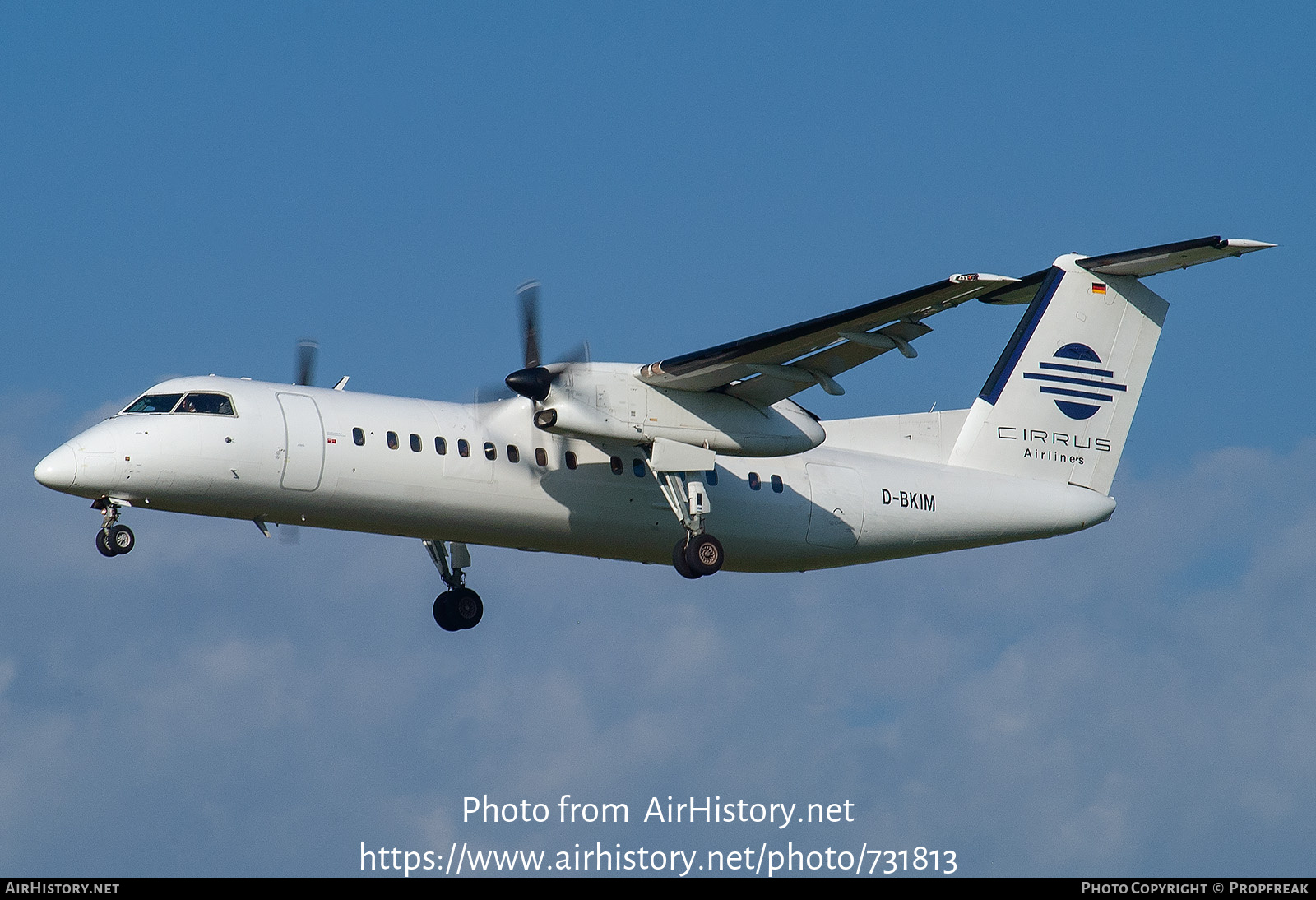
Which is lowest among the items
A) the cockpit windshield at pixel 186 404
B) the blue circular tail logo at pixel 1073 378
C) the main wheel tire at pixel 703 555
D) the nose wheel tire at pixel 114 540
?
the nose wheel tire at pixel 114 540

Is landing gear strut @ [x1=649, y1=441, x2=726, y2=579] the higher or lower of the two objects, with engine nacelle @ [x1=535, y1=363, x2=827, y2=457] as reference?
lower

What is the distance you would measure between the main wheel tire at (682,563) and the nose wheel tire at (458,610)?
357 cm

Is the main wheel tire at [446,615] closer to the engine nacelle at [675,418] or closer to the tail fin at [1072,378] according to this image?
the engine nacelle at [675,418]

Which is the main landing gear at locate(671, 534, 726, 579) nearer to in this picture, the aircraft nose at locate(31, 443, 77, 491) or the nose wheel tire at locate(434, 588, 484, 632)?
the nose wheel tire at locate(434, 588, 484, 632)

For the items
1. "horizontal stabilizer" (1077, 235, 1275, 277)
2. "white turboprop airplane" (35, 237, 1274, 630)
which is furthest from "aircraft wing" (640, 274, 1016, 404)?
"horizontal stabilizer" (1077, 235, 1275, 277)

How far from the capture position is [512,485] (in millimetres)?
19484

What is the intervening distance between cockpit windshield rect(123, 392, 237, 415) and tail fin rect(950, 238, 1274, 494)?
9977 mm

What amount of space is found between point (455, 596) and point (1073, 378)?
9172 mm

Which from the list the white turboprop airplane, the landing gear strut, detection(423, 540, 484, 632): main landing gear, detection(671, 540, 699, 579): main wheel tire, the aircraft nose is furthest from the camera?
detection(423, 540, 484, 632): main landing gear

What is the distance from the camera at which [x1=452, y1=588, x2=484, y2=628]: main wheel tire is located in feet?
73.7

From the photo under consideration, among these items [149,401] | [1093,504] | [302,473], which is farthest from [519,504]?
[1093,504]

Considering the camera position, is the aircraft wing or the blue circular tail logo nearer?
the aircraft wing

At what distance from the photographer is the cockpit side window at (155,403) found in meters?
18.3

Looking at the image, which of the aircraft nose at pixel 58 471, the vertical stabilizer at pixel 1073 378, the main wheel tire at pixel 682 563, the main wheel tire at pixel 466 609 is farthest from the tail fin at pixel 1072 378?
the aircraft nose at pixel 58 471
